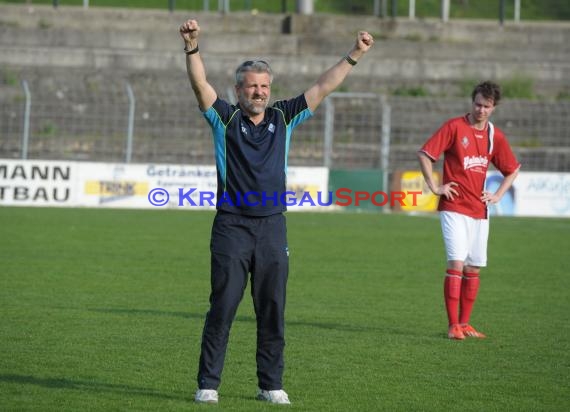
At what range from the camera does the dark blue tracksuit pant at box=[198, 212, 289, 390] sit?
6984 mm

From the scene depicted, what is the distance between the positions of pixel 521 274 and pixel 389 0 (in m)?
29.9

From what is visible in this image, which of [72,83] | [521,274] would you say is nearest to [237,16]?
[72,83]

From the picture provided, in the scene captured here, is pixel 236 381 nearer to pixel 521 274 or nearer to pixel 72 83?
pixel 521 274

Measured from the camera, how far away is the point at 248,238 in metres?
6.99

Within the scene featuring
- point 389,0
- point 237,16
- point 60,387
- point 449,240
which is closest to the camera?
point 60,387

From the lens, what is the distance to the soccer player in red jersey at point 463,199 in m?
10.3

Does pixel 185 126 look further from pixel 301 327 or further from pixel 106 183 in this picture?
pixel 301 327

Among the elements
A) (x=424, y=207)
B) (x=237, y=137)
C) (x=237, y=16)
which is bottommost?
(x=424, y=207)

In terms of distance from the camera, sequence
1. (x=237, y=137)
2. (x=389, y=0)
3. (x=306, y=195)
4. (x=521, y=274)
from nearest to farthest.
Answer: (x=237, y=137) < (x=521, y=274) < (x=306, y=195) < (x=389, y=0)

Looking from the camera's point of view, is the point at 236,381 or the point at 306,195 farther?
the point at 306,195

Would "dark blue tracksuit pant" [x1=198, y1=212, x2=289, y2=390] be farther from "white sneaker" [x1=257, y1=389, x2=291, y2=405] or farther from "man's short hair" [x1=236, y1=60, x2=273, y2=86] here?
"man's short hair" [x1=236, y1=60, x2=273, y2=86]

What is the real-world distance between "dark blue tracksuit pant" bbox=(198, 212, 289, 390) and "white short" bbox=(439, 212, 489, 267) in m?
3.44

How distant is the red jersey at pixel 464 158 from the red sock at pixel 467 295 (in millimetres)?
553

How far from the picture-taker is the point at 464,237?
33.7 ft
